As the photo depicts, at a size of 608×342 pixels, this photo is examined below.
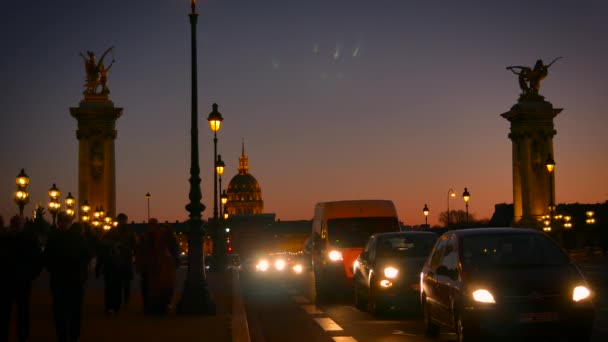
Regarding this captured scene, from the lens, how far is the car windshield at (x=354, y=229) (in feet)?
90.8

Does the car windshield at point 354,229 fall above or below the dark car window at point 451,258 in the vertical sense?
above

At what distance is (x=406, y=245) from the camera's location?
22266 mm

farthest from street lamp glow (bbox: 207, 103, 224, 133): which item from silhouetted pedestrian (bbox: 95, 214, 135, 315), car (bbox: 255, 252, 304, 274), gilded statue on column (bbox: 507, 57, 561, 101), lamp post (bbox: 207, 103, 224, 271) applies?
gilded statue on column (bbox: 507, 57, 561, 101)

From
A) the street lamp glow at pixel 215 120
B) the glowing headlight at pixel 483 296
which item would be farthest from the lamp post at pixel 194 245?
the street lamp glow at pixel 215 120

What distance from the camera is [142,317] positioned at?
20.2m

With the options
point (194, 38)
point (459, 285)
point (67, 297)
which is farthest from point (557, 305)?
point (194, 38)

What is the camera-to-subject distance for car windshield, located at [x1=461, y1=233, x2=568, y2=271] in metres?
14.3

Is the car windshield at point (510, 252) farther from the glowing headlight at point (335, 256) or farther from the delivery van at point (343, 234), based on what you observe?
the glowing headlight at point (335, 256)

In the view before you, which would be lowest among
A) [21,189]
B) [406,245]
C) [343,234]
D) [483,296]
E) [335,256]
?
[483,296]

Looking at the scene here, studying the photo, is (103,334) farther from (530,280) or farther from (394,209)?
(394,209)

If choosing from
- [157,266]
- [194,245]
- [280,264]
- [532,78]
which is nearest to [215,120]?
[194,245]

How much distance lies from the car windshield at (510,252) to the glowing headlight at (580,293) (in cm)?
73

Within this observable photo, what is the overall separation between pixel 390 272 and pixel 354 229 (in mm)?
7115

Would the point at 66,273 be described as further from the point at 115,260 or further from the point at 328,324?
the point at 115,260
